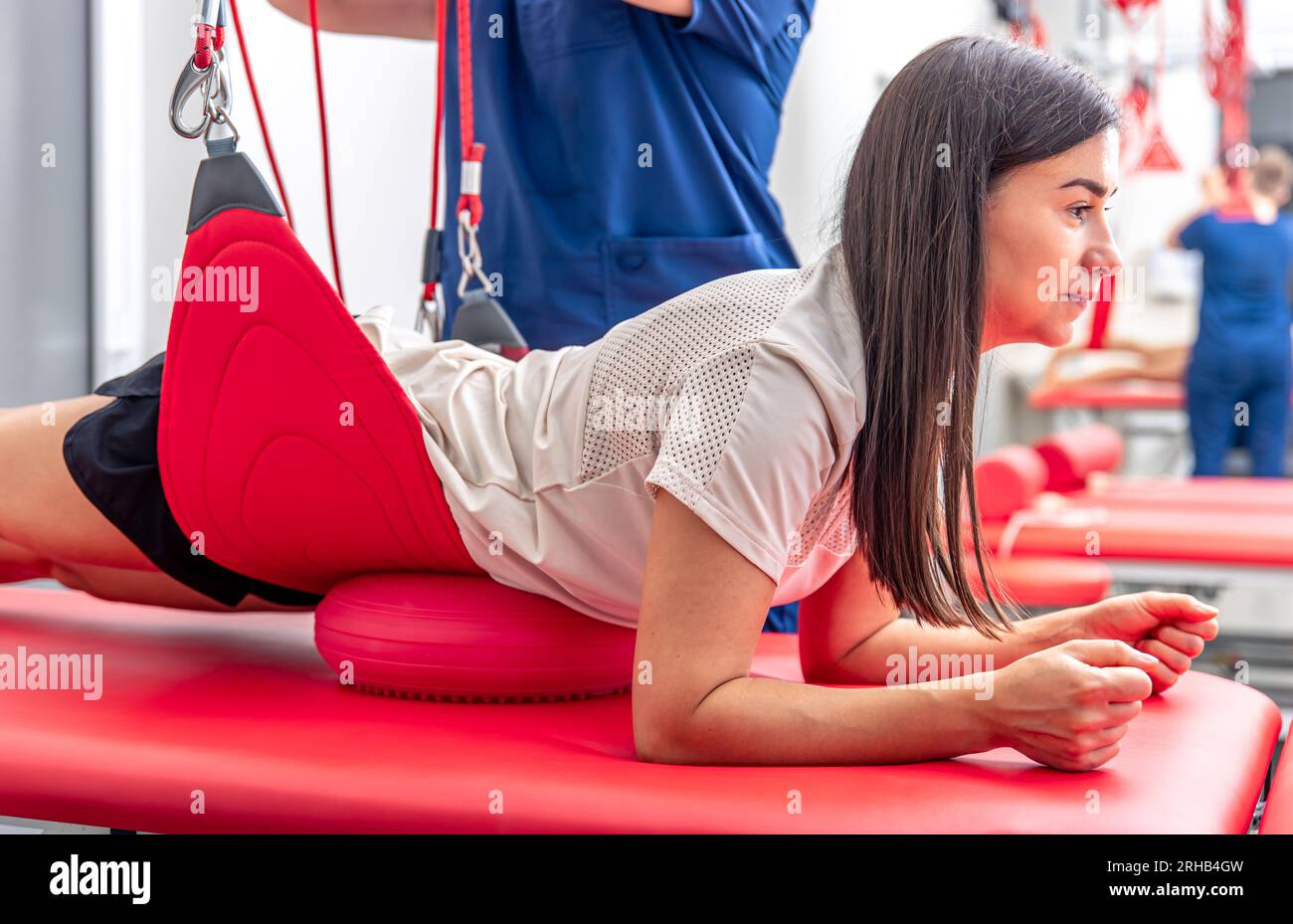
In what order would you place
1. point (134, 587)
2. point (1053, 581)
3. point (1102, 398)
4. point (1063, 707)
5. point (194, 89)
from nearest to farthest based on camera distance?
point (1063, 707), point (194, 89), point (134, 587), point (1053, 581), point (1102, 398)

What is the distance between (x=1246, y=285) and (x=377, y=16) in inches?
167

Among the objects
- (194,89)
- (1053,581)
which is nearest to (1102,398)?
(1053,581)

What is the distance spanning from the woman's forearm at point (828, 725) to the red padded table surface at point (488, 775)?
0.02 metres

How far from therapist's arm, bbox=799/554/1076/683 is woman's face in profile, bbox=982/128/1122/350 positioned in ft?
1.14

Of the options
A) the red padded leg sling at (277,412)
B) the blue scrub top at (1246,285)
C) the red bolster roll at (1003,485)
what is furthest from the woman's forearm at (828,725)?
the blue scrub top at (1246,285)

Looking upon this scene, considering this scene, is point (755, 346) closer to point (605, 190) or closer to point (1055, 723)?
point (1055, 723)

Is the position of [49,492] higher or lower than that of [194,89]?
lower

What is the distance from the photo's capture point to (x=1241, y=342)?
5215 millimetres

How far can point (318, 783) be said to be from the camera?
105 cm

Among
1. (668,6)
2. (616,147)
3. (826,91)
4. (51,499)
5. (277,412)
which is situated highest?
(826,91)

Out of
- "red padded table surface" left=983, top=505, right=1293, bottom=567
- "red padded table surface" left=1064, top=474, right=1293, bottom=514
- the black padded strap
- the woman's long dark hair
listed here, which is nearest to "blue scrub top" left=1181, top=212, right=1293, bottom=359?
"red padded table surface" left=1064, top=474, right=1293, bottom=514

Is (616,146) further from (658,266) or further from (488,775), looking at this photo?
(488,775)

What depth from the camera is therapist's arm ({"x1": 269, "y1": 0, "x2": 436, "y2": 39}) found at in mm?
1836
